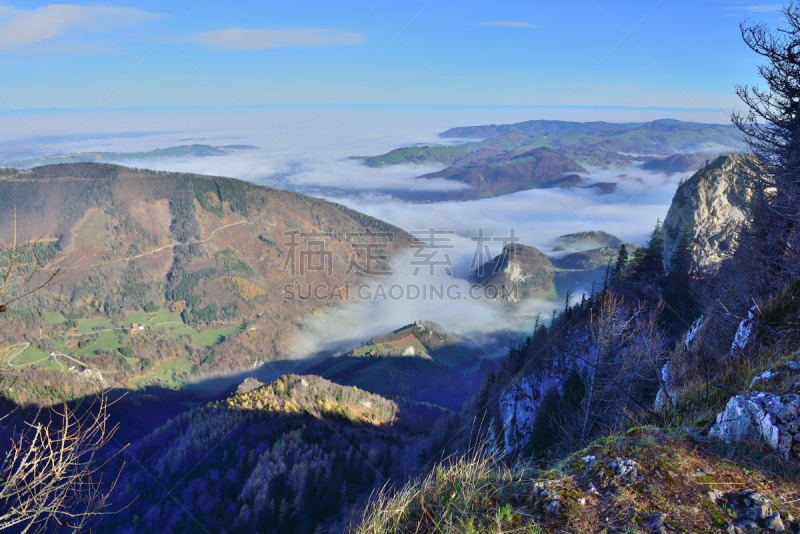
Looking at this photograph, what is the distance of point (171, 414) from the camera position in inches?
3875

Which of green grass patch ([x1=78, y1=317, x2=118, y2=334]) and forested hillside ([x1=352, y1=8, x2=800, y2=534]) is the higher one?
forested hillside ([x1=352, y1=8, x2=800, y2=534])

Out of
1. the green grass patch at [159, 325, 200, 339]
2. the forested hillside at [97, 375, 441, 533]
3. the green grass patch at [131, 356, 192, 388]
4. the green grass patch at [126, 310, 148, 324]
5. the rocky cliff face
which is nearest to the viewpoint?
the rocky cliff face

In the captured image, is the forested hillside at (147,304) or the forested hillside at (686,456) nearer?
the forested hillside at (686,456)

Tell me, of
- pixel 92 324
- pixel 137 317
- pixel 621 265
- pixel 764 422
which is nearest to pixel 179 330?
pixel 137 317

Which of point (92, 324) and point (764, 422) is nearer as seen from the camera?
point (764, 422)

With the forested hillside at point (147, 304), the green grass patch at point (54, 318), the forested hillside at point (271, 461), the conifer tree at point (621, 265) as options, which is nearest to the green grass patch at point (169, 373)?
the forested hillside at point (147, 304)

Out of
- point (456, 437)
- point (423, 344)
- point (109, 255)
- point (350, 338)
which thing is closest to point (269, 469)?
point (456, 437)

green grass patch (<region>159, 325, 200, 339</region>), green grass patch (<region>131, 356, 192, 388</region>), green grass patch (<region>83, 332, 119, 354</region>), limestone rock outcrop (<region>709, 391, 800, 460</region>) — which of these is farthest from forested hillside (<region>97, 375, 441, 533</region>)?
green grass patch (<region>159, 325, 200, 339</region>)

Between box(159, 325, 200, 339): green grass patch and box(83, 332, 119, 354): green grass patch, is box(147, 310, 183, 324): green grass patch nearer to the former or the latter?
box(159, 325, 200, 339): green grass patch

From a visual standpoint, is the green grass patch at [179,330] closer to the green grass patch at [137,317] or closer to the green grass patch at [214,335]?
the green grass patch at [214,335]

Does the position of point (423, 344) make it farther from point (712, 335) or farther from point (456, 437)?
point (712, 335)

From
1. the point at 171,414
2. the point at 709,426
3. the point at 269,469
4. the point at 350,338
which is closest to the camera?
the point at 709,426

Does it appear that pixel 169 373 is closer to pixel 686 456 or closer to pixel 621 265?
pixel 621 265

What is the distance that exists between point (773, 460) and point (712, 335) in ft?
31.9
